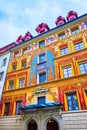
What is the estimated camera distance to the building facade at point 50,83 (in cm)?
1177

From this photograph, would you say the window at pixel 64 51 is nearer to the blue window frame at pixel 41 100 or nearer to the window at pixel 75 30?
the window at pixel 75 30

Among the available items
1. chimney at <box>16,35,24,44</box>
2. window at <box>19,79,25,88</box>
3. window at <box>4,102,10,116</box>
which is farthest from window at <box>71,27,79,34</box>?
window at <box>4,102,10,116</box>

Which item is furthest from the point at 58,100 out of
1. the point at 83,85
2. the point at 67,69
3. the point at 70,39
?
the point at 70,39

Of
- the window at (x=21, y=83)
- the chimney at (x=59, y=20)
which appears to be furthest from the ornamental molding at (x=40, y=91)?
the chimney at (x=59, y=20)

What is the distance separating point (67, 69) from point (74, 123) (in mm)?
5947

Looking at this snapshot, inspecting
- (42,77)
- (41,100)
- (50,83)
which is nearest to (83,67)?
(50,83)

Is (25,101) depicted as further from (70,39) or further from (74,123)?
(70,39)

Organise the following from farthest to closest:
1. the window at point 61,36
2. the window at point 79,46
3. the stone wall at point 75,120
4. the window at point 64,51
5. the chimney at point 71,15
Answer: the chimney at point 71,15, the window at point 61,36, the window at point 64,51, the window at point 79,46, the stone wall at point 75,120

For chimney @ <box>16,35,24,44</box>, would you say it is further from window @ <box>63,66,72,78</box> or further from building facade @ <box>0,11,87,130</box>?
window @ <box>63,66,72,78</box>

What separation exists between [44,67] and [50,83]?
108 inches

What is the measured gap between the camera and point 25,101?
47.8 ft

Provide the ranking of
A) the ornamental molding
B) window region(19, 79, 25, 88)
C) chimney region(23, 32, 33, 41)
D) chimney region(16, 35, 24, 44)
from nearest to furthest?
the ornamental molding → window region(19, 79, 25, 88) → chimney region(23, 32, 33, 41) → chimney region(16, 35, 24, 44)

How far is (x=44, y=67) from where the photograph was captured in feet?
52.6

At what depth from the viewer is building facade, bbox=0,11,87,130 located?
1177 cm
